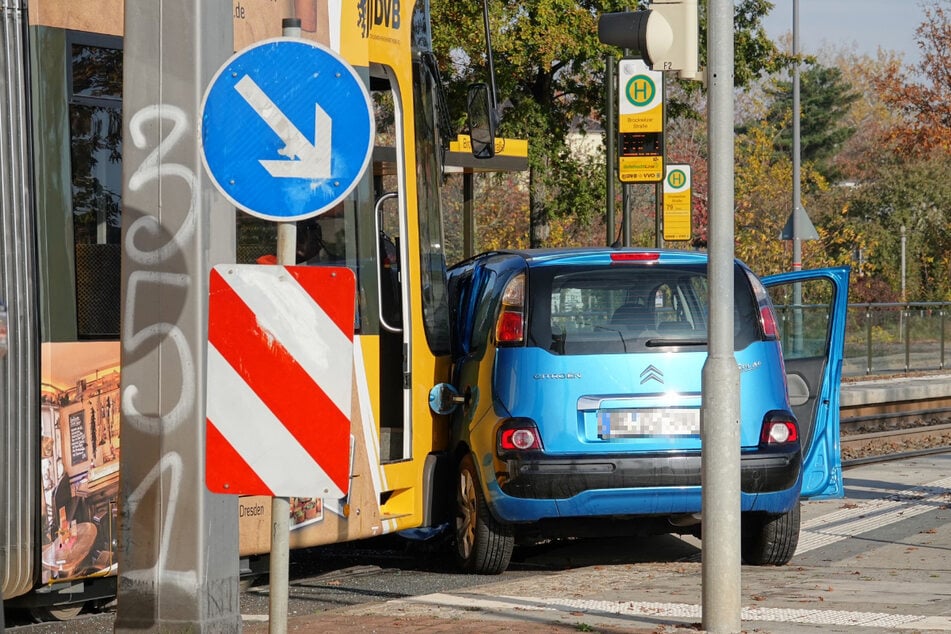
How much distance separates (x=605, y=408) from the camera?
8477 mm

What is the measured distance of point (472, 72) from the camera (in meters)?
30.9

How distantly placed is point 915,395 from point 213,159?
20.7 m

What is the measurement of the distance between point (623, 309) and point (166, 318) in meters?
2.99

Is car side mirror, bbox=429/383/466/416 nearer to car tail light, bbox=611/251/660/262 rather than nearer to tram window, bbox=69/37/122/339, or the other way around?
car tail light, bbox=611/251/660/262

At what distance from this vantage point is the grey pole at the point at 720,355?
674 centimetres

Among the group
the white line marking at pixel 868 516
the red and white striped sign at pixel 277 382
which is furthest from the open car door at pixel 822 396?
the red and white striped sign at pixel 277 382

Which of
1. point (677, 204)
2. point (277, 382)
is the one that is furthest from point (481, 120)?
point (677, 204)

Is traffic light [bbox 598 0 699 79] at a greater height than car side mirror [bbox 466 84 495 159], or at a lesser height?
greater

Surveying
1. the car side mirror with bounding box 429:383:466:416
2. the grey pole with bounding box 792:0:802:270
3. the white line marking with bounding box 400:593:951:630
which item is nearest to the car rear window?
the car side mirror with bounding box 429:383:466:416

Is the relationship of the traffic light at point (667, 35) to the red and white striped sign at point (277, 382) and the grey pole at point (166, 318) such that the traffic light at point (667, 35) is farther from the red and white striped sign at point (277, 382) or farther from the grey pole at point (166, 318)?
the red and white striped sign at point (277, 382)

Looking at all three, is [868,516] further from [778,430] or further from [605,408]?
[605,408]

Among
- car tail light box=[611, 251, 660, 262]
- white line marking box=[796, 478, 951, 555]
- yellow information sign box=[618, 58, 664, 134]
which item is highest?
yellow information sign box=[618, 58, 664, 134]

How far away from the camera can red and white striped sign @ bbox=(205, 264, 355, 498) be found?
5125 millimetres

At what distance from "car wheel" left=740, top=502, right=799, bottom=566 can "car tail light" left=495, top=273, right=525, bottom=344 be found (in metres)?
1.66
